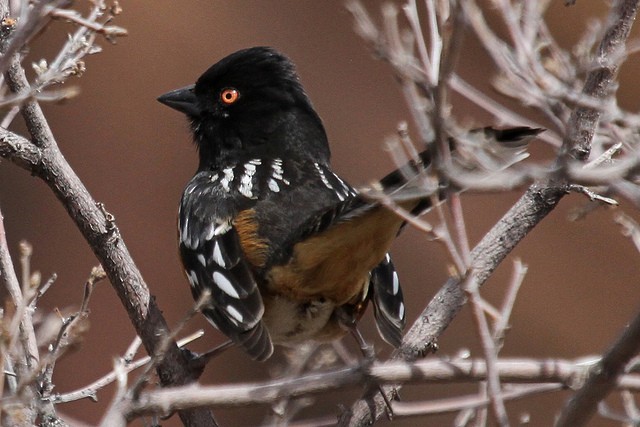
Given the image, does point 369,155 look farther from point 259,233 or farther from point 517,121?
point 517,121

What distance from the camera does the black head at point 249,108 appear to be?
3.31m

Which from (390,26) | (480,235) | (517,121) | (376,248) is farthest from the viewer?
(480,235)

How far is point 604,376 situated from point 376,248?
97cm

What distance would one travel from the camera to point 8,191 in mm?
5383

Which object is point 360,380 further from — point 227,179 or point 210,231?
point 227,179

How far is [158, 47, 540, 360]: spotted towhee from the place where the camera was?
2.50 meters

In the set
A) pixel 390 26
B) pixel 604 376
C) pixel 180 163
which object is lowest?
pixel 180 163

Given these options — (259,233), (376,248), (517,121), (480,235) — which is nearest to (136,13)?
(480,235)

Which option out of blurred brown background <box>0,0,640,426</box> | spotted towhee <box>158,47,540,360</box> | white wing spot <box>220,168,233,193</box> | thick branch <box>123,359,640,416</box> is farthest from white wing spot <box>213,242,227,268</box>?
blurred brown background <box>0,0,640,426</box>

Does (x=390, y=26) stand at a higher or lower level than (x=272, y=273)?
higher

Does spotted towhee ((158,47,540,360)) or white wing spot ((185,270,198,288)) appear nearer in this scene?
spotted towhee ((158,47,540,360))

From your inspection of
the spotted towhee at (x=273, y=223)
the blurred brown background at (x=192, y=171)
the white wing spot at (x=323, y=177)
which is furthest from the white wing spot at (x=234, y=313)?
the blurred brown background at (x=192, y=171)

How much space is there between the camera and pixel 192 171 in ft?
18.0

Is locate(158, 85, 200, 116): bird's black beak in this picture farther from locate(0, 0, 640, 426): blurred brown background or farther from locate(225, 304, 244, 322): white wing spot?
locate(0, 0, 640, 426): blurred brown background
